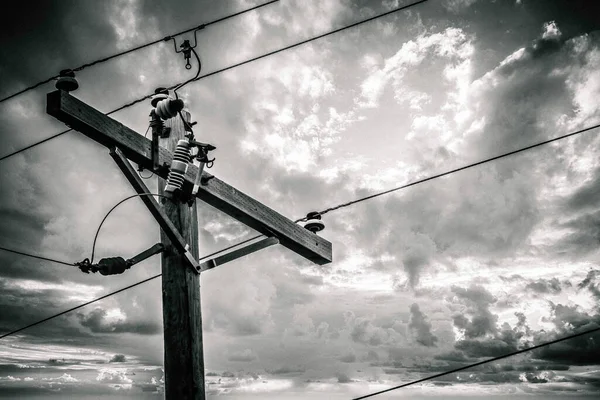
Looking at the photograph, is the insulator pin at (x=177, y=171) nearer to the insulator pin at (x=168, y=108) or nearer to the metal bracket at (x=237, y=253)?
the insulator pin at (x=168, y=108)

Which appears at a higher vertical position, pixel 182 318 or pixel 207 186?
pixel 207 186

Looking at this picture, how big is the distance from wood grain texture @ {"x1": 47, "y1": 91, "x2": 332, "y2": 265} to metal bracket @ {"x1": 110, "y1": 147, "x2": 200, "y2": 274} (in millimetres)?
126

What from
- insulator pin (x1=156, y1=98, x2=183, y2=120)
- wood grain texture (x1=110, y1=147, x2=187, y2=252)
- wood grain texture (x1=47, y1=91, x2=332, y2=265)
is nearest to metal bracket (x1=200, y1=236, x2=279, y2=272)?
wood grain texture (x1=47, y1=91, x2=332, y2=265)

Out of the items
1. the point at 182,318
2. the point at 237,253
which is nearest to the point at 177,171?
the point at 237,253

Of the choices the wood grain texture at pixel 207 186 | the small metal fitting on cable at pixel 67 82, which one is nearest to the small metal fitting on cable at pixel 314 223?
the wood grain texture at pixel 207 186

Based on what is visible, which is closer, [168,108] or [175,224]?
[168,108]

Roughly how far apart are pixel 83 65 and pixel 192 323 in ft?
9.68

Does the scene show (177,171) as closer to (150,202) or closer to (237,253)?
(150,202)

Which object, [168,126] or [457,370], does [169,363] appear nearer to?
[168,126]

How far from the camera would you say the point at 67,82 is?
5.01 metres

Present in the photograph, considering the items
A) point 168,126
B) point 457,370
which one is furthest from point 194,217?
point 457,370

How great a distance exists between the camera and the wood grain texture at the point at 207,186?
4969mm

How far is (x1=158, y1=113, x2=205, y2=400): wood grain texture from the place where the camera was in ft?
17.0

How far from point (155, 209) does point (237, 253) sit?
1.17m
